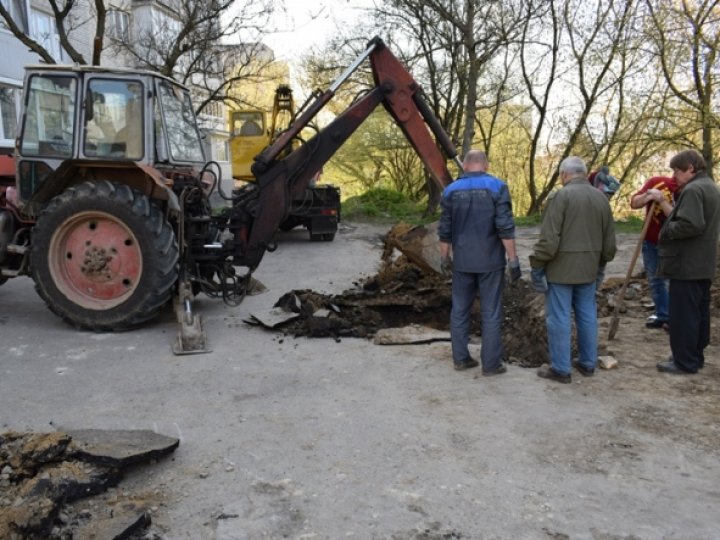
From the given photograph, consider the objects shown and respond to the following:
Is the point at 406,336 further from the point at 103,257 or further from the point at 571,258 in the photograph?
the point at 103,257

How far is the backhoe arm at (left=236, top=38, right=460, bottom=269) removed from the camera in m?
6.34

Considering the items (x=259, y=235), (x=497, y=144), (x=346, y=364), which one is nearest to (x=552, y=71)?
(x=497, y=144)

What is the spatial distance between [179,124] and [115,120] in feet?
2.47

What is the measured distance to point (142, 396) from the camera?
448 cm

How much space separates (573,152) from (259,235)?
16.1m

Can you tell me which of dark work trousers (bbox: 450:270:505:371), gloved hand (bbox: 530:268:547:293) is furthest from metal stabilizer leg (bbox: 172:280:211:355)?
gloved hand (bbox: 530:268:547:293)

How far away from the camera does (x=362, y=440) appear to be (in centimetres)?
370

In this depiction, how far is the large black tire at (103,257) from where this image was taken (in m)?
6.14

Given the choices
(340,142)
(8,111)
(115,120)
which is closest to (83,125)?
(115,120)

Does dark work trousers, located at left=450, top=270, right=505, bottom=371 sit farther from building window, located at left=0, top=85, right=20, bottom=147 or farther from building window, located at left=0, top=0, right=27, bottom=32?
building window, located at left=0, top=0, right=27, bottom=32

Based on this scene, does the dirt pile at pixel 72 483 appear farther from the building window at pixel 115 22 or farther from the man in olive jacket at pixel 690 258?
the building window at pixel 115 22

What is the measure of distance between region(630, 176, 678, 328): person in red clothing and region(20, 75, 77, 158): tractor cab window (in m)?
5.87

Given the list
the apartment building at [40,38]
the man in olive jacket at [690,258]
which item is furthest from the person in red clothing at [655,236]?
the apartment building at [40,38]

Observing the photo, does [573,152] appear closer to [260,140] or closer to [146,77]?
[260,140]
